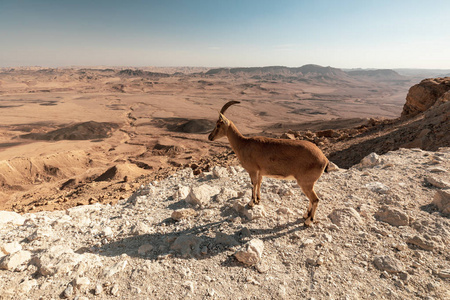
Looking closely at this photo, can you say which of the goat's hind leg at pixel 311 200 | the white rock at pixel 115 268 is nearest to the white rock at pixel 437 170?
the goat's hind leg at pixel 311 200

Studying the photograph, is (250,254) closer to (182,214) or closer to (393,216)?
(182,214)

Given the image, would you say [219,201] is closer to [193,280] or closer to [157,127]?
[193,280]

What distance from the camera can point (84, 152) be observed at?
929 inches

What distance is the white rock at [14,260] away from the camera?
356cm

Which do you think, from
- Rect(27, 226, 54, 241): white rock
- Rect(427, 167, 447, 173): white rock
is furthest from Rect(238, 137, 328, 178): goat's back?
Rect(27, 226, 54, 241): white rock

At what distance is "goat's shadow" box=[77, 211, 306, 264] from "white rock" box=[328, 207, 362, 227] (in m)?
0.61

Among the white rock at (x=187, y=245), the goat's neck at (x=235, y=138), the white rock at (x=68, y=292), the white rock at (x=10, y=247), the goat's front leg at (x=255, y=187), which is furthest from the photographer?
the goat's neck at (x=235, y=138)

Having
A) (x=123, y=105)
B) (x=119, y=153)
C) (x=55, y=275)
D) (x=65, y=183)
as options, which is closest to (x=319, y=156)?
(x=55, y=275)

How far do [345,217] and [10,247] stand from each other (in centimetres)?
596

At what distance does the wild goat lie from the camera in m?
4.30

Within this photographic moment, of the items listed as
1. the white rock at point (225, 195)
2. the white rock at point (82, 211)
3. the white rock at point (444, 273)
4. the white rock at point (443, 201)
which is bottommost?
the white rock at point (82, 211)

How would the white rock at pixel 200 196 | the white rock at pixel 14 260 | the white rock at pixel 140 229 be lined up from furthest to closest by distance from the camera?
the white rock at pixel 200 196
the white rock at pixel 140 229
the white rock at pixel 14 260

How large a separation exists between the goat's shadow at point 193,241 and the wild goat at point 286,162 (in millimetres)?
693

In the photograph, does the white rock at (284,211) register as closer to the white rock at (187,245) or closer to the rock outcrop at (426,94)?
the white rock at (187,245)
